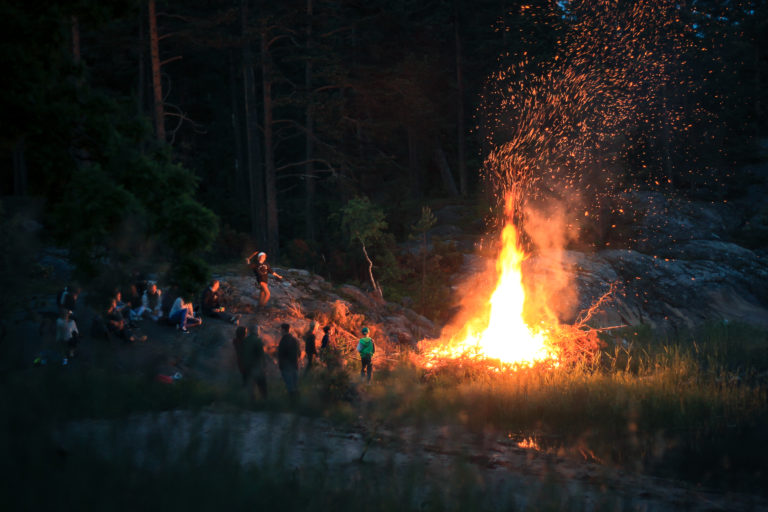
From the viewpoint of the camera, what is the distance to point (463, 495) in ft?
8.63

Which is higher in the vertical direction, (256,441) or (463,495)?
(256,441)

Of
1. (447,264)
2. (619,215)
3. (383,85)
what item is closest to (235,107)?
(383,85)

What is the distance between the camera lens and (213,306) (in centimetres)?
1702

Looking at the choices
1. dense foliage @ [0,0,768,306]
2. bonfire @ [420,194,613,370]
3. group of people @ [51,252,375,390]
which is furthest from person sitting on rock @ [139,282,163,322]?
bonfire @ [420,194,613,370]

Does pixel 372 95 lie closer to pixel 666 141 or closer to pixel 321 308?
pixel 321 308

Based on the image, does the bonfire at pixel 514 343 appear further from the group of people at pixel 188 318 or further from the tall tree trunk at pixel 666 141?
the tall tree trunk at pixel 666 141

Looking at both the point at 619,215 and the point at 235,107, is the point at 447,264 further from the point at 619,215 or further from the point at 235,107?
the point at 235,107

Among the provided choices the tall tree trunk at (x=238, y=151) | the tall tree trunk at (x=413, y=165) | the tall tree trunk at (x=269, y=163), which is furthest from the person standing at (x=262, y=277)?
the tall tree trunk at (x=413, y=165)

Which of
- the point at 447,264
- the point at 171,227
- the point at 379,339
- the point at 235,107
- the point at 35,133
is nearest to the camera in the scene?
the point at 35,133

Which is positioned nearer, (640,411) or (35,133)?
(35,133)

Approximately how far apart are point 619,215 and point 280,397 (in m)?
31.9

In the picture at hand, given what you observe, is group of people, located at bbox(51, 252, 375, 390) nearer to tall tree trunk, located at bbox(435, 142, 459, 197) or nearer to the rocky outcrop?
the rocky outcrop

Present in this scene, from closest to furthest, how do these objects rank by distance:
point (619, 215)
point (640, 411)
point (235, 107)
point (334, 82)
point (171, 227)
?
point (171, 227)
point (640, 411)
point (334, 82)
point (619, 215)
point (235, 107)

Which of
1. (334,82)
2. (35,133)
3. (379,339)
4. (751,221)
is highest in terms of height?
(334,82)
